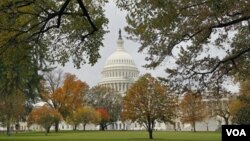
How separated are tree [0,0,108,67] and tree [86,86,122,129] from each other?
3857 inches

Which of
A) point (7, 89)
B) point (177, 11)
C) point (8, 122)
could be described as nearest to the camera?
point (177, 11)

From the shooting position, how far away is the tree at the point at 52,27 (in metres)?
17.3

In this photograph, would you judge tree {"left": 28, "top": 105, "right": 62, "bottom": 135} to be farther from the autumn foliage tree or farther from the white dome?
the white dome

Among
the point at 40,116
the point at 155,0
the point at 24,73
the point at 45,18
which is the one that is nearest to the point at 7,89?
the point at 24,73

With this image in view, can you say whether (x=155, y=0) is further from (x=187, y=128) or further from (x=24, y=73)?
(x=187, y=128)

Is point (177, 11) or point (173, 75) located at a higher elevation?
point (177, 11)

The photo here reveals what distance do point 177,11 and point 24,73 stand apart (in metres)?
8.58

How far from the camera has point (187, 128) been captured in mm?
128125

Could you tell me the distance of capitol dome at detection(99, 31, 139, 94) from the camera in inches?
6369

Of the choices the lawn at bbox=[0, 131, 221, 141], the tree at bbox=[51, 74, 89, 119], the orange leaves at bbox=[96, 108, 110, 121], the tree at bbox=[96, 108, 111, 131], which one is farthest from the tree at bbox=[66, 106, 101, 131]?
the lawn at bbox=[0, 131, 221, 141]

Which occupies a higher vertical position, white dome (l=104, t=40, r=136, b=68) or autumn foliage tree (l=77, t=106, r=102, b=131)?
white dome (l=104, t=40, r=136, b=68)

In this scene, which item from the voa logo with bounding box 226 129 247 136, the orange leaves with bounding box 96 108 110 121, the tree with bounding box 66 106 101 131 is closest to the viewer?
the voa logo with bounding box 226 129 247 136

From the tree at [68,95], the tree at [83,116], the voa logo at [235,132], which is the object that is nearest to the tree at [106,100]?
the tree at [83,116]

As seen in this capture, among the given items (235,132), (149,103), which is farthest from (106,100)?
(235,132)
